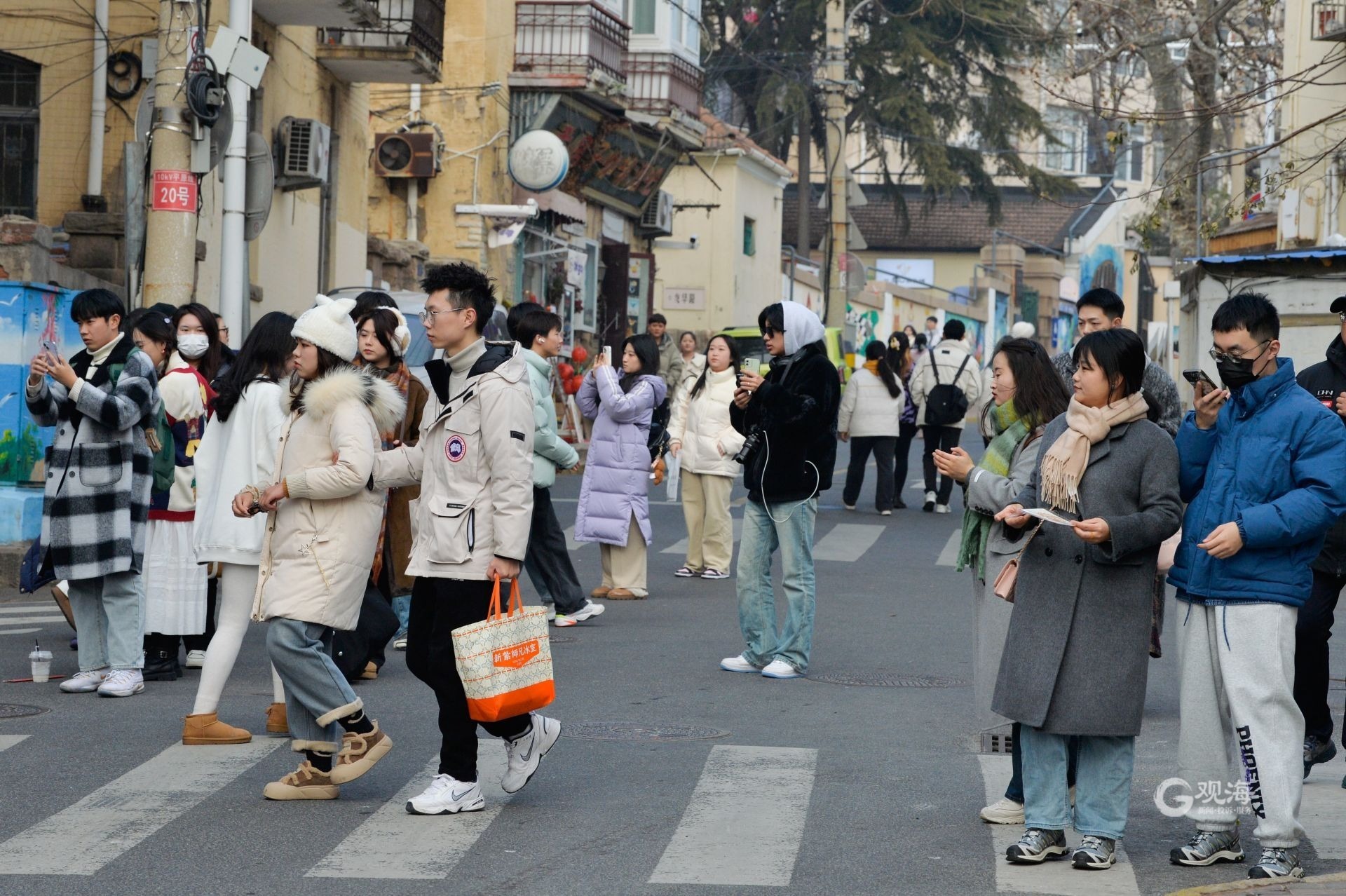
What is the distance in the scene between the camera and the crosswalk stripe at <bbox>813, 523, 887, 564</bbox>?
16047 millimetres

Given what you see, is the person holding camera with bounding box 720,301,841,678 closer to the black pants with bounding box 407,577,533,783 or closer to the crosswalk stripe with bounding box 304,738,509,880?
the crosswalk stripe with bounding box 304,738,509,880

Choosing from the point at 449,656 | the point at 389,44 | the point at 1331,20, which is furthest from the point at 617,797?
the point at 1331,20

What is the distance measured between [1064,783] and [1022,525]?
87cm

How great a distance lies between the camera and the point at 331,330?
7.08 m

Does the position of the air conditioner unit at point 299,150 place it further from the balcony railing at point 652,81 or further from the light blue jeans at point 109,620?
the balcony railing at point 652,81

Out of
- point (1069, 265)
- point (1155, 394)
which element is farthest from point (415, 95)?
point (1069, 265)

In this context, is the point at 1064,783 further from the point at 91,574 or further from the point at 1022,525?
the point at 91,574

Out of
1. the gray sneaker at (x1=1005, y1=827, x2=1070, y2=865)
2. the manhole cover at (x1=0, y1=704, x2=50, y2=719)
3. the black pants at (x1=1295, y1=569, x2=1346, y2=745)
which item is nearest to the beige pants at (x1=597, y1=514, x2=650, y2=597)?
the manhole cover at (x1=0, y1=704, x2=50, y2=719)

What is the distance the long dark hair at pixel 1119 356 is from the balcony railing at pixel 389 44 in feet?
52.6

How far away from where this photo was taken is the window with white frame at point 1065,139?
4797 cm

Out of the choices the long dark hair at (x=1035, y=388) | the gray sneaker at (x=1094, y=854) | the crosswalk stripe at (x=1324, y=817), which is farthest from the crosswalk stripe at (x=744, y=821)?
the crosswalk stripe at (x=1324, y=817)

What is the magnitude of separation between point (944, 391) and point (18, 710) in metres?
12.6

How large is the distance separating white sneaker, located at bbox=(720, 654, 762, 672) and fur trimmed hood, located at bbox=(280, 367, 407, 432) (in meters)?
3.33

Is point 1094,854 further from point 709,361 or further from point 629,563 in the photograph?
point 709,361
